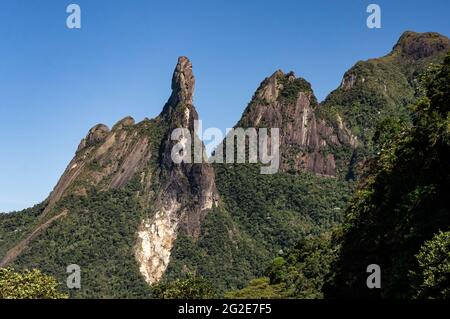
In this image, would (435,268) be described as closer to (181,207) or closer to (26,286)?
(26,286)

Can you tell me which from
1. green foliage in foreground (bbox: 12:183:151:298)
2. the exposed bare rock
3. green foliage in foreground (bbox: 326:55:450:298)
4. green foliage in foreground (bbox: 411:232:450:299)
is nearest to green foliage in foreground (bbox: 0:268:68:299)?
green foliage in foreground (bbox: 326:55:450:298)

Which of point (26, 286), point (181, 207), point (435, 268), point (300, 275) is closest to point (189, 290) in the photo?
point (300, 275)

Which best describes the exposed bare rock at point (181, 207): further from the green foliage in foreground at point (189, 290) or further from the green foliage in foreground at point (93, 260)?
the green foliage in foreground at point (189, 290)

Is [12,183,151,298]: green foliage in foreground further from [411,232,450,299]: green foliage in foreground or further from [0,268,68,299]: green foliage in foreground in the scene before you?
[411,232,450,299]: green foliage in foreground

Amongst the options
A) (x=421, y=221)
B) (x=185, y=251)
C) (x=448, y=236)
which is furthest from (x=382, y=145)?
(x=185, y=251)

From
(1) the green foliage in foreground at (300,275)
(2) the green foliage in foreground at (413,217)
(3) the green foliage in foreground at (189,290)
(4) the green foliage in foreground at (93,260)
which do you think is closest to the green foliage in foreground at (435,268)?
(2) the green foliage in foreground at (413,217)
